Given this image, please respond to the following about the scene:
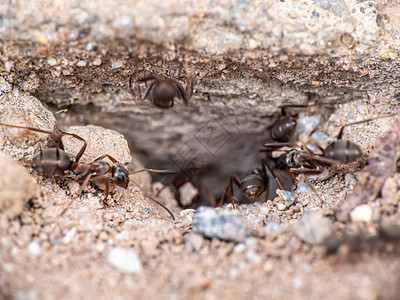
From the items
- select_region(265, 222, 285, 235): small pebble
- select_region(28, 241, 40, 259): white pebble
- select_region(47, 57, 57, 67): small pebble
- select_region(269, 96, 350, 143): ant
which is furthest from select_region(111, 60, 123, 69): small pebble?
select_region(265, 222, 285, 235): small pebble

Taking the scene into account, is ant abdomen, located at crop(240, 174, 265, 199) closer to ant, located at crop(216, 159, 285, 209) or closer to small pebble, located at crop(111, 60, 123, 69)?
ant, located at crop(216, 159, 285, 209)

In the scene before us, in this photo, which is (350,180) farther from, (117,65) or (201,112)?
(117,65)

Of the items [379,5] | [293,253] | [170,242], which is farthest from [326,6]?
[170,242]

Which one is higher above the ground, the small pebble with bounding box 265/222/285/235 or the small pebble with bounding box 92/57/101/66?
the small pebble with bounding box 92/57/101/66

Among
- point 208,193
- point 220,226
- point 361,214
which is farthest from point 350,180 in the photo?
point 208,193

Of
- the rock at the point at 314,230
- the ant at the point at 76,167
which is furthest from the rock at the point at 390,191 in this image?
the ant at the point at 76,167

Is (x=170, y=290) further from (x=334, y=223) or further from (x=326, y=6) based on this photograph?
(x=326, y=6)

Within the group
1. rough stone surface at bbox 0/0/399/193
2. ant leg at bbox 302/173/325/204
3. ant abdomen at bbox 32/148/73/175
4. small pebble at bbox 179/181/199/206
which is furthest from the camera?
small pebble at bbox 179/181/199/206
